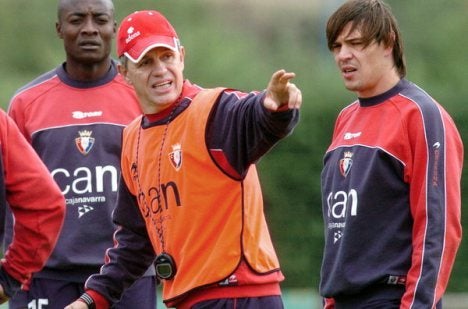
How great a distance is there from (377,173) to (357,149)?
0.19 m

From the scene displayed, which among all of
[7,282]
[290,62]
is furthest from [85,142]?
[290,62]

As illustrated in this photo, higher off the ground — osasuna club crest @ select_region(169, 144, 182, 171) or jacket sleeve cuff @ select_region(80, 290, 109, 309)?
osasuna club crest @ select_region(169, 144, 182, 171)

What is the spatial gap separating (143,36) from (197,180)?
0.74 meters

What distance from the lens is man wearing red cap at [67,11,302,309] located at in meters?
6.57

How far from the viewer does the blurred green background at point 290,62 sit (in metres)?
11.7

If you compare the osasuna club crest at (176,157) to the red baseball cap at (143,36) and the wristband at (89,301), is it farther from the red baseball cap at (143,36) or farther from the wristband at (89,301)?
the wristband at (89,301)

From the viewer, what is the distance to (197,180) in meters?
6.63

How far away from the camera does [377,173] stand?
650 cm

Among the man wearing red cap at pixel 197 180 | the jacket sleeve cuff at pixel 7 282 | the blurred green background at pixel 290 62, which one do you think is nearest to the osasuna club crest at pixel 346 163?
the man wearing red cap at pixel 197 180

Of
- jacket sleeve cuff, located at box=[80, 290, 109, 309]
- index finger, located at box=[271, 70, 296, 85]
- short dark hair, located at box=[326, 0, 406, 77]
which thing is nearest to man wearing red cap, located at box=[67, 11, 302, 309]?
index finger, located at box=[271, 70, 296, 85]

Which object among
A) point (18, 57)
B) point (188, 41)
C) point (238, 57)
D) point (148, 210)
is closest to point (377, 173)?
point (148, 210)

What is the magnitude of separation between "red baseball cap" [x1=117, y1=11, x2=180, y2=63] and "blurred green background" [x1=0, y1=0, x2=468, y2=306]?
4732 mm

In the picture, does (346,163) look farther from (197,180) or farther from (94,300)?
(94,300)

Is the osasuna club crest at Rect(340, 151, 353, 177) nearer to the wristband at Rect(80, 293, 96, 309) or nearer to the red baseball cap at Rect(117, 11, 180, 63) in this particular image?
the red baseball cap at Rect(117, 11, 180, 63)
